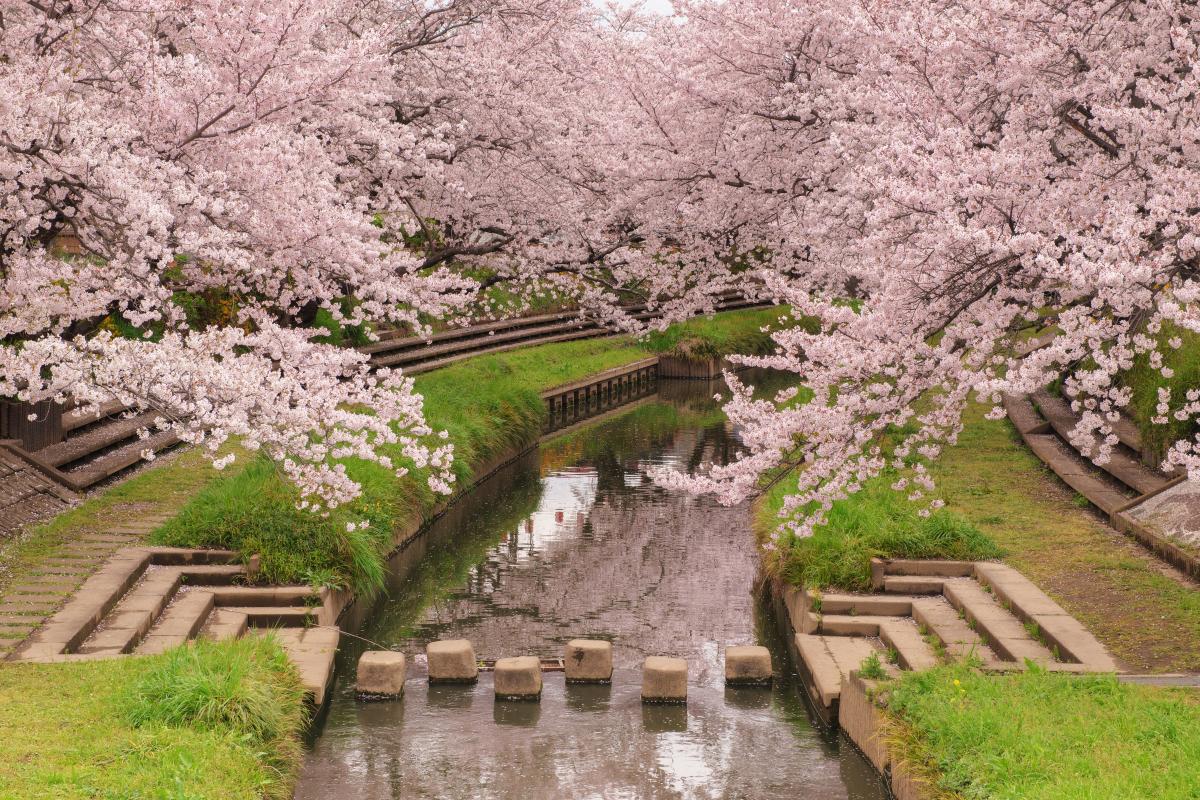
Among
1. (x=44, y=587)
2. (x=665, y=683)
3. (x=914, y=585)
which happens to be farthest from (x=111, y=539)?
(x=914, y=585)

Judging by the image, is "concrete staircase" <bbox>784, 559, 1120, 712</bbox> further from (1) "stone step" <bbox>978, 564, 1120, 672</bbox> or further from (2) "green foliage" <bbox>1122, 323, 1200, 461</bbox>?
(2) "green foliage" <bbox>1122, 323, 1200, 461</bbox>

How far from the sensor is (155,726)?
8734 mm

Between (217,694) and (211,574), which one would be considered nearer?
(217,694)

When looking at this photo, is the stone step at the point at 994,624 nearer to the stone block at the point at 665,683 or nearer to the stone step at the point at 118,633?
the stone block at the point at 665,683

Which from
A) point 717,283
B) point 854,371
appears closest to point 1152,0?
point 854,371

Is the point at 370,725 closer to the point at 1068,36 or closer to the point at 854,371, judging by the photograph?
the point at 854,371

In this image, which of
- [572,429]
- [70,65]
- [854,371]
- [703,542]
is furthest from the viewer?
[572,429]

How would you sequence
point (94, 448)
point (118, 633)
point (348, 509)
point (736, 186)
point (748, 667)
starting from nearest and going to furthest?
1. point (118, 633)
2. point (748, 667)
3. point (348, 509)
4. point (94, 448)
5. point (736, 186)

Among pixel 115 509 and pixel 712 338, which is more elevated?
pixel 712 338

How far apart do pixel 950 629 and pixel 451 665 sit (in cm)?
475

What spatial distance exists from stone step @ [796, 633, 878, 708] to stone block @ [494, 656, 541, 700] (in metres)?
2.58

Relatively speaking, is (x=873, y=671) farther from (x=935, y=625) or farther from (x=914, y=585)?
(x=914, y=585)

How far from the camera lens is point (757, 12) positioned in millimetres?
18938

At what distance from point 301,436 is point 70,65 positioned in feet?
16.9
